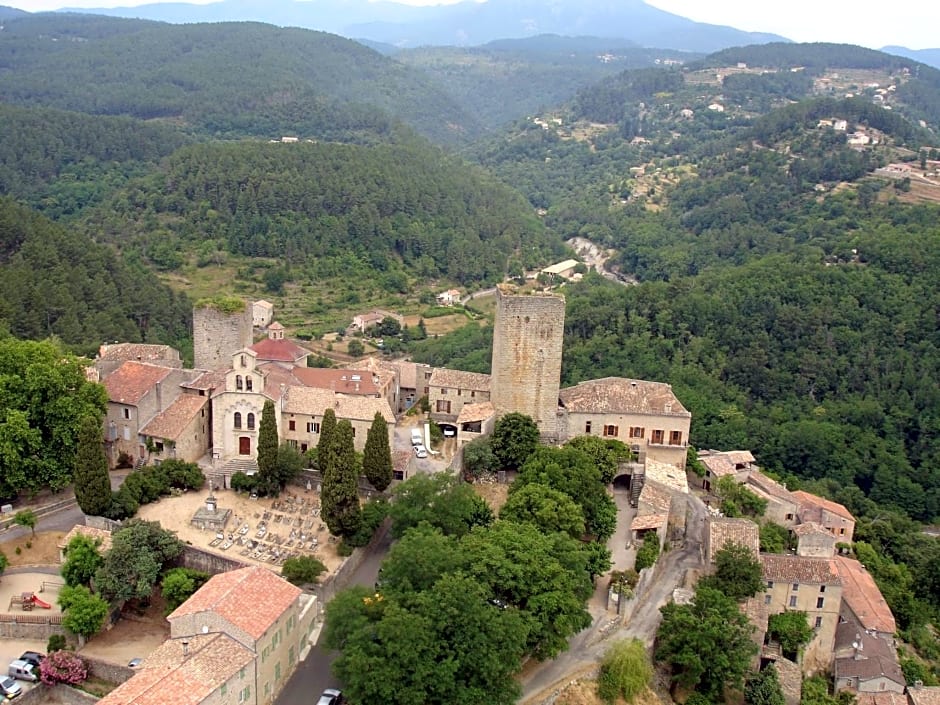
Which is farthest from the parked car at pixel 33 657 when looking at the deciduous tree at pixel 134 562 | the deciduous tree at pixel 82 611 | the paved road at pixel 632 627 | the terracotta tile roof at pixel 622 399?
the terracotta tile roof at pixel 622 399

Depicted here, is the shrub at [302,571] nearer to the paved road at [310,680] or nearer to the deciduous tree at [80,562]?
the paved road at [310,680]

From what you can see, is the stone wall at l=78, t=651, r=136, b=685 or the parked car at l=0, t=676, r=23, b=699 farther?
the stone wall at l=78, t=651, r=136, b=685

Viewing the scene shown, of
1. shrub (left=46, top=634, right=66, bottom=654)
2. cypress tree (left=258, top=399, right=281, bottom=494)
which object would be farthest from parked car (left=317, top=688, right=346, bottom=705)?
cypress tree (left=258, top=399, right=281, bottom=494)

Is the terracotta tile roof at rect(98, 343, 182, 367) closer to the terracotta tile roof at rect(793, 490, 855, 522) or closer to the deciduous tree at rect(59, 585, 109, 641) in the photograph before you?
the deciduous tree at rect(59, 585, 109, 641)

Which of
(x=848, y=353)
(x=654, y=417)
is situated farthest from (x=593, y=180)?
(x=654, y=417)

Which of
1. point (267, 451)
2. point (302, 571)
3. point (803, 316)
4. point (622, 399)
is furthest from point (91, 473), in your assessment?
point (803, 316)

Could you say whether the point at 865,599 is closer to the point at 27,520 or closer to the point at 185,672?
the point at 185,672

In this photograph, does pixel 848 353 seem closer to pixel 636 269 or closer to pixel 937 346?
pixel 937 346
